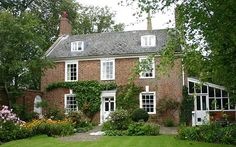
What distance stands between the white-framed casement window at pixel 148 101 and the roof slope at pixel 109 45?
3.49 m

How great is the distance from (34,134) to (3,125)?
7.33ft

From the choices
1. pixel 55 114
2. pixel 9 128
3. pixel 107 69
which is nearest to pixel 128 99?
pixel 107 69

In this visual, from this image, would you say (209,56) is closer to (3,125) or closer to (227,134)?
(227,134)

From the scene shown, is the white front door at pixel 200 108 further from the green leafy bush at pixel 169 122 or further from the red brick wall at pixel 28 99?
the red brick wall at pixel 28 99

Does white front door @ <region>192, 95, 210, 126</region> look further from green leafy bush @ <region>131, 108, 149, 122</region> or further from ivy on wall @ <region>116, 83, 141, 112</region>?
ivy on wall @ <region>116, 83, 141, 112</region>

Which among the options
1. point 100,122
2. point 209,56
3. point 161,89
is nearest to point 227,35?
point 209,56

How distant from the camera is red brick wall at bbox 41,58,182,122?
29.4m

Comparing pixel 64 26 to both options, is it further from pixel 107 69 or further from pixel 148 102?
pixel 148 102

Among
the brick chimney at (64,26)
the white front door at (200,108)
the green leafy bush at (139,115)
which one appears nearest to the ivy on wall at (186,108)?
the white front door at (200,108)

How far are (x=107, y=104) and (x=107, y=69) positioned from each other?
9.90 ft

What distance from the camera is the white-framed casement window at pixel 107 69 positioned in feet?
102

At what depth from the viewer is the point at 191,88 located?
99.2 ft

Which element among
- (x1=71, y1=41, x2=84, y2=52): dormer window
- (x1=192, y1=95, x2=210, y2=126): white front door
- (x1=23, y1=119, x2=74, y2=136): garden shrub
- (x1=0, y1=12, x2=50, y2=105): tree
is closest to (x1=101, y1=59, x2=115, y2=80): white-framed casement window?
(x1=71, y1=41, x2=84, y2=52): dormer window

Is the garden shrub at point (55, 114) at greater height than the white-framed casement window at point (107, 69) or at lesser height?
lesser
